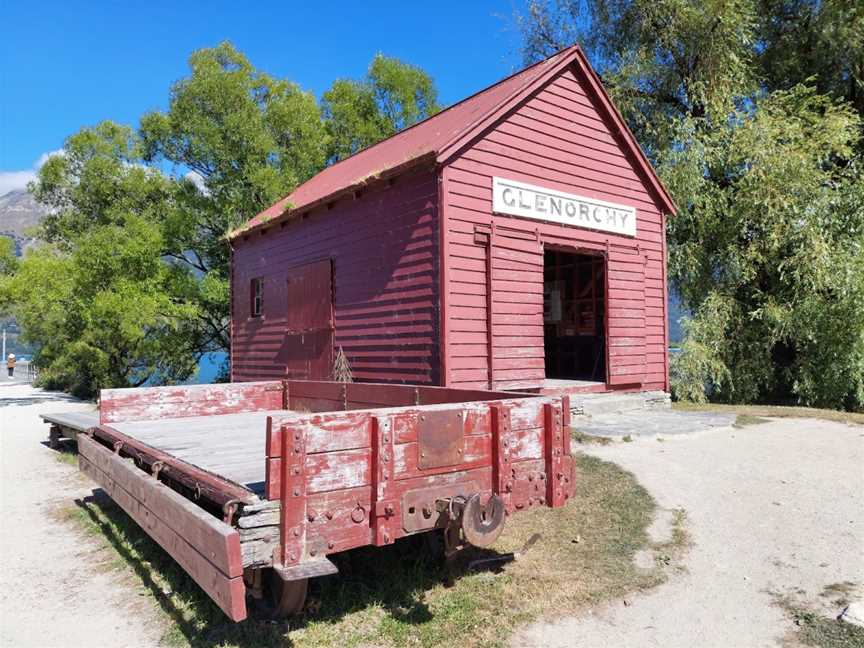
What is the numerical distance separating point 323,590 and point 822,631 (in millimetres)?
3076

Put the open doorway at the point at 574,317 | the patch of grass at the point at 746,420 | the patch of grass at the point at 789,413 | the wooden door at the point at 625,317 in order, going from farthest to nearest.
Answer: the open doorway at the point at 574,317
the patch of grass at the point at 789,413
the wooden door at the point at 625,317
the patch of grass at the point at 746,420

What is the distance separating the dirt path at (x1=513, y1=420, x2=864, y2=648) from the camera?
375 centimetres

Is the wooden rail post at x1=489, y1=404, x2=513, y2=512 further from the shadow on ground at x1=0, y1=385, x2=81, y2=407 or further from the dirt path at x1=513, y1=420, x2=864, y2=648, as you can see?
the shadow on ground at x1=0, y1=385, x2=81, y2=407

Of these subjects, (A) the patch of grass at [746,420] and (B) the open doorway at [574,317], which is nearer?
(A) the patch of grass at [746,420]

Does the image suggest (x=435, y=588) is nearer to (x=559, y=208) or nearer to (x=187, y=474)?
(x=187, y=474)

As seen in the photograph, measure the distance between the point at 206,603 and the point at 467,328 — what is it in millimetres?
6086

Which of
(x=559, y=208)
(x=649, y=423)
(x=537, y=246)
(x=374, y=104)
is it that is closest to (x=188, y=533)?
(x=537, y=246)

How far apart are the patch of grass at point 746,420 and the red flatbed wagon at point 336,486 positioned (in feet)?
26.1

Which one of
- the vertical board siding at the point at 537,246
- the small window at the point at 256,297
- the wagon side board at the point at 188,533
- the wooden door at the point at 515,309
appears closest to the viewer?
the wagon side board at the point at 188,533

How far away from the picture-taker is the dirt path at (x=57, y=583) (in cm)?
379

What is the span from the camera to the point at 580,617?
3.89 metres

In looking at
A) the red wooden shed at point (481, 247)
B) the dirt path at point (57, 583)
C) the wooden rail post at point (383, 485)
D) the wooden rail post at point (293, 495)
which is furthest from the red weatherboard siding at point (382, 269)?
the wooden rail post at point (293, 495)

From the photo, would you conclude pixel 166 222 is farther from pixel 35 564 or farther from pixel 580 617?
pixel 580 617

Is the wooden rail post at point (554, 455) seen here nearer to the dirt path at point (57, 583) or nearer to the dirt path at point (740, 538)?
the dirt path at point (740, 538)
